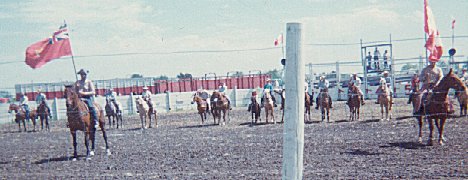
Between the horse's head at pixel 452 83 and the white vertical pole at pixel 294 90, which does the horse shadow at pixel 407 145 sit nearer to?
the horse's head at pixel 452 83

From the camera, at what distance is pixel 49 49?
761 centimetres

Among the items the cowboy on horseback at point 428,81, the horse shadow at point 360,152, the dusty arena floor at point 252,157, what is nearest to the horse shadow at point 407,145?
the dusty arena floor at point 252,157

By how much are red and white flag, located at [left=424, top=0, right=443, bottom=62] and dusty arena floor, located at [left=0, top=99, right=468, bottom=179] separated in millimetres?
2124

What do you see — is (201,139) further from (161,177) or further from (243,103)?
(243,103)

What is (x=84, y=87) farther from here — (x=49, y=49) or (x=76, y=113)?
(x=49, y=49)

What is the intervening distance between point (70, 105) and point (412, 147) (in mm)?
8164

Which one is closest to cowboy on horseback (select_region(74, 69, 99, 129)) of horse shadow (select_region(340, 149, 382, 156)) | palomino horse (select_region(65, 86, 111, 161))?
palomino horse (select_region(65, 86, 111, 161))

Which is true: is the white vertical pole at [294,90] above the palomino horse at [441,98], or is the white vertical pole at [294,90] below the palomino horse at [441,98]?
above

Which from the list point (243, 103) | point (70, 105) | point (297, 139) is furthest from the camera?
point (243, 103)

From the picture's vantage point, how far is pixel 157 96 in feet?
95.2

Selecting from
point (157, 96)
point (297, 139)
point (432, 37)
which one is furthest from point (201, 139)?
point (157, 96)

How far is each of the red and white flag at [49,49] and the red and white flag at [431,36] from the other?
6.75 m

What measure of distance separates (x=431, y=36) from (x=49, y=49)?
24.4 feet

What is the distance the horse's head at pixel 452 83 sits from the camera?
9344mm
